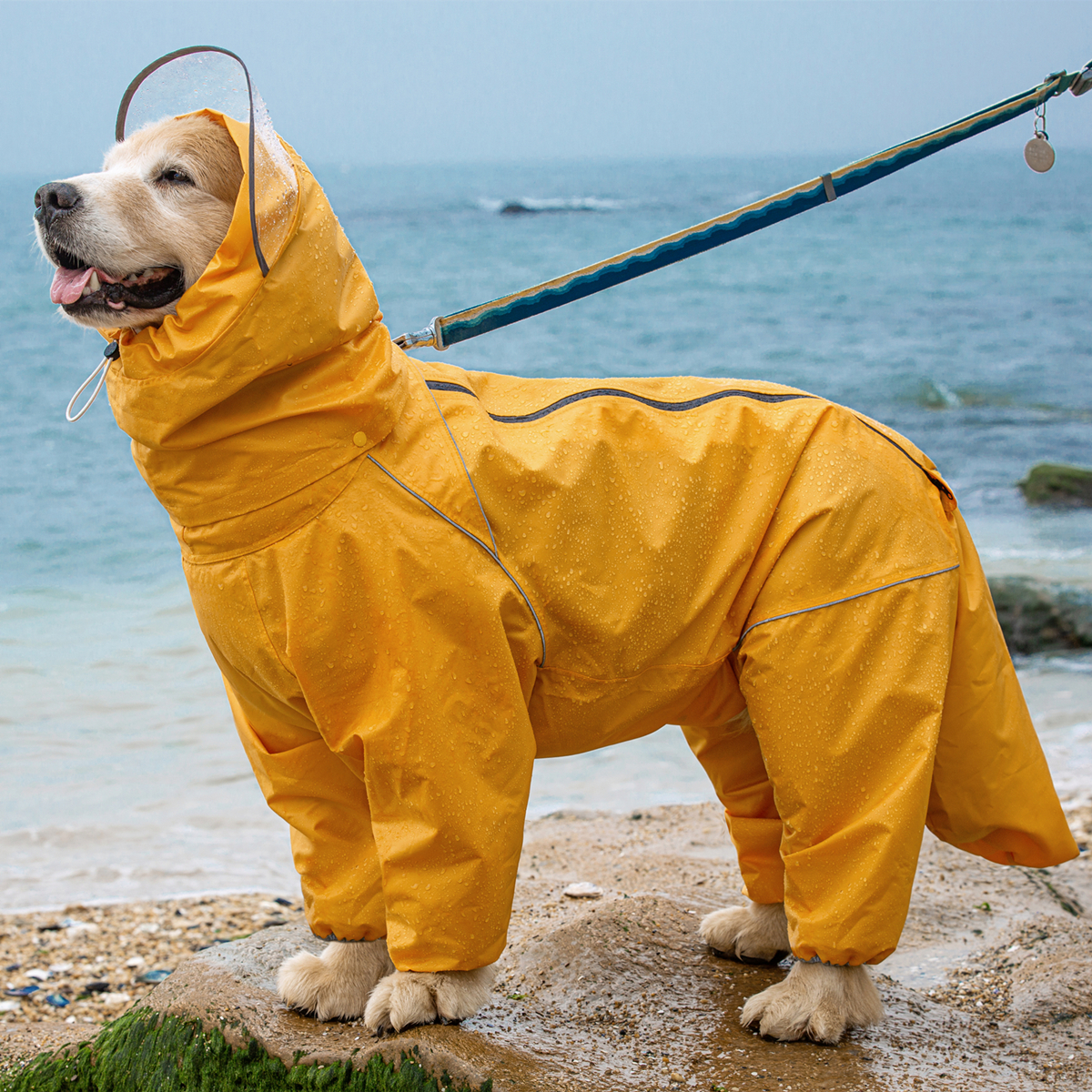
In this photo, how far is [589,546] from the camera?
238 cm

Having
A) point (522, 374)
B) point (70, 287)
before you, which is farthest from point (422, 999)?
point (522, 374)

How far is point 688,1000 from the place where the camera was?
284cm

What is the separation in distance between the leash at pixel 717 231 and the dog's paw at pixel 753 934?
5.51ft

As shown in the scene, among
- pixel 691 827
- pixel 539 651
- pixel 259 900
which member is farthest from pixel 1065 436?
pixel 539 651

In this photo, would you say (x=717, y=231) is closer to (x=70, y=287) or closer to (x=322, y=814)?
(x=70, y=287)

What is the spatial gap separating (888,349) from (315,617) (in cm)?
2113

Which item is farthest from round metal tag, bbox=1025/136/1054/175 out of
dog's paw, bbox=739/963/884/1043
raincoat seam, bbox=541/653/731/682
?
dog's paw, bbox=739/963/884/1043

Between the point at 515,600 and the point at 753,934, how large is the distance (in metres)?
1.31

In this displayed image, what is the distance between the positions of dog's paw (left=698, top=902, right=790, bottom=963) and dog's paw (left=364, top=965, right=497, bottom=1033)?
86 centimetres

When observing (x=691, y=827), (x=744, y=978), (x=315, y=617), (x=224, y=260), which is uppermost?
(x=224, y=260)

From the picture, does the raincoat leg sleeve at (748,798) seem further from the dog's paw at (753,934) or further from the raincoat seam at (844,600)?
the raincoat seam at (844,600)

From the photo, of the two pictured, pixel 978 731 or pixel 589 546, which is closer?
pixel 589 546

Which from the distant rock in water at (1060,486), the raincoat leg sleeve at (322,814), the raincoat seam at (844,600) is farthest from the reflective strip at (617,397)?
the distant rock in water at (1060,486)

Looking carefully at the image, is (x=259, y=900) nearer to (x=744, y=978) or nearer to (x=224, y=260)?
(x=744, y=978)
